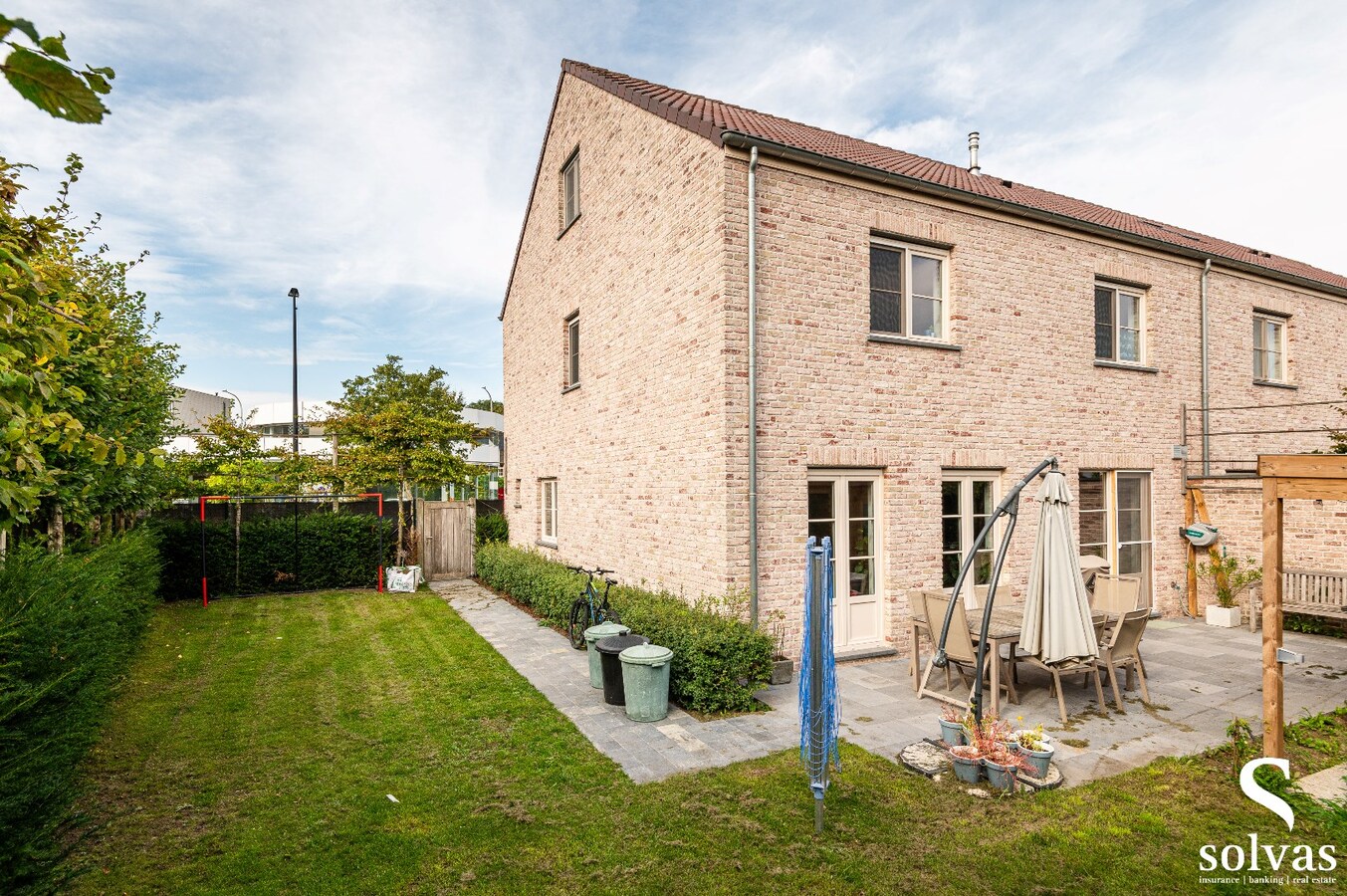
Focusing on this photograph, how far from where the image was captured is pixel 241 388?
28.7 meters

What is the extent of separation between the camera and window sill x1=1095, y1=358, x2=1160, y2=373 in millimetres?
Result: 10773

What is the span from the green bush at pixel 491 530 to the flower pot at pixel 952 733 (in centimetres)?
1381

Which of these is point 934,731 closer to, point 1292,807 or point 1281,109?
point 1292,807

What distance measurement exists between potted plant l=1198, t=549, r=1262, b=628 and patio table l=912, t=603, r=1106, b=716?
4768mm

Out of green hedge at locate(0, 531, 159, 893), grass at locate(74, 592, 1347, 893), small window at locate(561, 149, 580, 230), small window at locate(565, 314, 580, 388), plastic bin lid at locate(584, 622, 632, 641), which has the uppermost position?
small window at locate(561, 149, 580, 230)

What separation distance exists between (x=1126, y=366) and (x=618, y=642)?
942cm

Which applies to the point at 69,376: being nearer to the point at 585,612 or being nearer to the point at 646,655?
the point at 646,655

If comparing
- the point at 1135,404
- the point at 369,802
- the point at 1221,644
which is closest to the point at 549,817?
the point at 369,802

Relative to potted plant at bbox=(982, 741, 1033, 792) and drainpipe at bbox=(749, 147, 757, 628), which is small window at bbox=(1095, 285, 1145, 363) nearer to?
drainpipe at bbox=(749, 147, 757, 628)

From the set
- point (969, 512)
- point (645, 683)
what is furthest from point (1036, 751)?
point (969, 512)

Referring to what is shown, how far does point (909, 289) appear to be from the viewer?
922 centimetres

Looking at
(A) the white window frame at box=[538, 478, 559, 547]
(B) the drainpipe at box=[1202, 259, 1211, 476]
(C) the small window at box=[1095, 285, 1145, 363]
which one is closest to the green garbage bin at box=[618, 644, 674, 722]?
(A) the white window frame at box=[538, 478, 559, 547]

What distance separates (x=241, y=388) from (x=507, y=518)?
18730mm

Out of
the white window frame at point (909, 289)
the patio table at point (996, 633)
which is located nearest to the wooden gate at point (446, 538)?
the white window frame at point (909, 289)
